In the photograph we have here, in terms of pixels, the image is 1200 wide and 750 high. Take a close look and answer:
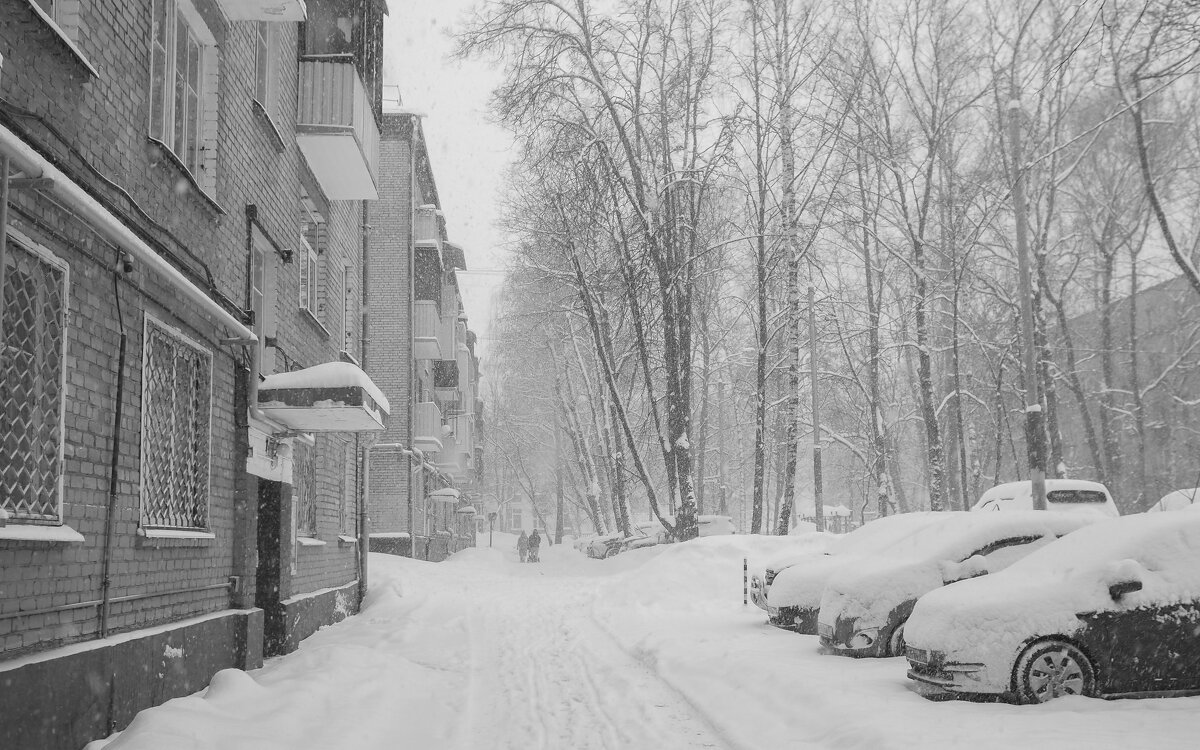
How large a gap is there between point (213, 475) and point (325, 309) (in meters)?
6.65

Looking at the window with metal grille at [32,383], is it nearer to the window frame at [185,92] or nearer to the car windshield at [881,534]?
the window frame at [185,92]

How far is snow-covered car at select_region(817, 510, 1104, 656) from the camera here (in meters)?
9.84

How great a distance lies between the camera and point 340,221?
54.9ft

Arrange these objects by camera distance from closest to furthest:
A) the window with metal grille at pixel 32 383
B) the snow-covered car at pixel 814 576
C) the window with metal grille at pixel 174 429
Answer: the window with metal grille at pixel 32 383 < the window with metal grille at pixel 174 429 < the snow-covered car at pixel 814 576

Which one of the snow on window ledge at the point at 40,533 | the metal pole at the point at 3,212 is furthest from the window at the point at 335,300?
the metal pole at the point at 3,212

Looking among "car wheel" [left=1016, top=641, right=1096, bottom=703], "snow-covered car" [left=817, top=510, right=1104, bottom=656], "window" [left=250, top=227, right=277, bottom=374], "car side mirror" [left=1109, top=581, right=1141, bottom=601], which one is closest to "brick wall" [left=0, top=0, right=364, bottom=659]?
"window" [left=250, top=227, right=277, bottom=374]

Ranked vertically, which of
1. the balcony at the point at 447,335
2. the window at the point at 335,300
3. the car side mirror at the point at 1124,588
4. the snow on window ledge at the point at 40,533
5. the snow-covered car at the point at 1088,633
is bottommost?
the snow-covered car at the point at 1088,633

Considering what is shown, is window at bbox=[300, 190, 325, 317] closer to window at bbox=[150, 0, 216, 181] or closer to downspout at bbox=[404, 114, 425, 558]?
window at bbox=[150, 0, 216, 181]

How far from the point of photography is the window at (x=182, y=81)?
823cm

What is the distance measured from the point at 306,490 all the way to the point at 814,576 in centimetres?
708

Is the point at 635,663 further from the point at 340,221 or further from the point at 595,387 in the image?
the point at 595,387

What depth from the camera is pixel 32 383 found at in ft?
18.8

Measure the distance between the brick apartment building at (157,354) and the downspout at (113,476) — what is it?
2 centimetres

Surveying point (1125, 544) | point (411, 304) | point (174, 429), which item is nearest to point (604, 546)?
point (411, 304)
